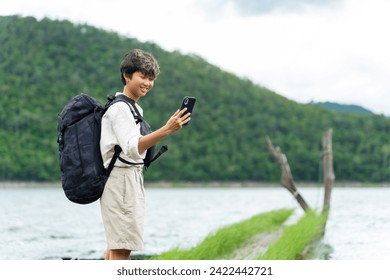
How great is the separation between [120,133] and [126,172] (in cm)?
18

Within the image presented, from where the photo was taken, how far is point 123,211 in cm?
294

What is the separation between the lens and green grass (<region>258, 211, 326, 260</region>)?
7395mm

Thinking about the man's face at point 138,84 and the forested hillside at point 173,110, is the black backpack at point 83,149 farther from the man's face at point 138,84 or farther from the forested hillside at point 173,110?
the forested hillside at point 173,110

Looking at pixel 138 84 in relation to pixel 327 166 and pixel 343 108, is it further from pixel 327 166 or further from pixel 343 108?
pixel 343 108

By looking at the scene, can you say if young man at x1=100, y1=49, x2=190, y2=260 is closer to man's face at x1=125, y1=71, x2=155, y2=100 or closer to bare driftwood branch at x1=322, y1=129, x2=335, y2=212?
man's face at x1=125, y1=71, x2=155, y2=100

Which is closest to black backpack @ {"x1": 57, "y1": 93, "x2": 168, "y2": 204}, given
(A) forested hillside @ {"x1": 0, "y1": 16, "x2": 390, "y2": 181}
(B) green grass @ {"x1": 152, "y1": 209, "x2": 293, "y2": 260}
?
(B) green grass @ {"x1": 152, "y1": 209, "x2": 293, "y2": 260}

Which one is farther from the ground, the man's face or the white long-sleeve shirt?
the man's face

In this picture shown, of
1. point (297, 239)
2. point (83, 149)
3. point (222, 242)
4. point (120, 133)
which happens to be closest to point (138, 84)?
point (120, 133)

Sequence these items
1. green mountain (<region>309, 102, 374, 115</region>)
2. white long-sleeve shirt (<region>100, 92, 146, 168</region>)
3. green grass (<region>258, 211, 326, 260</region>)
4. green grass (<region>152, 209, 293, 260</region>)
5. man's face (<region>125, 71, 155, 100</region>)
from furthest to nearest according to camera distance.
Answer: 1. green mountain (<region>309, 102, 374, 115</region>)
2. green grass (<region>258, 211, 326, 260</region>)
3. green grass (<region>152, 209, 293, 260</region>)
4. man's face (<region>125, 71, 155, 100</region>)
5. white long-sleeve shirt (<region>100, 92, 146, 168</region>)

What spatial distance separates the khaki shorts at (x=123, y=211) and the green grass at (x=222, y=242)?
342 cm

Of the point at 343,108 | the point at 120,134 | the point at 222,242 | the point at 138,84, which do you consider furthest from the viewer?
the point at 343,108
